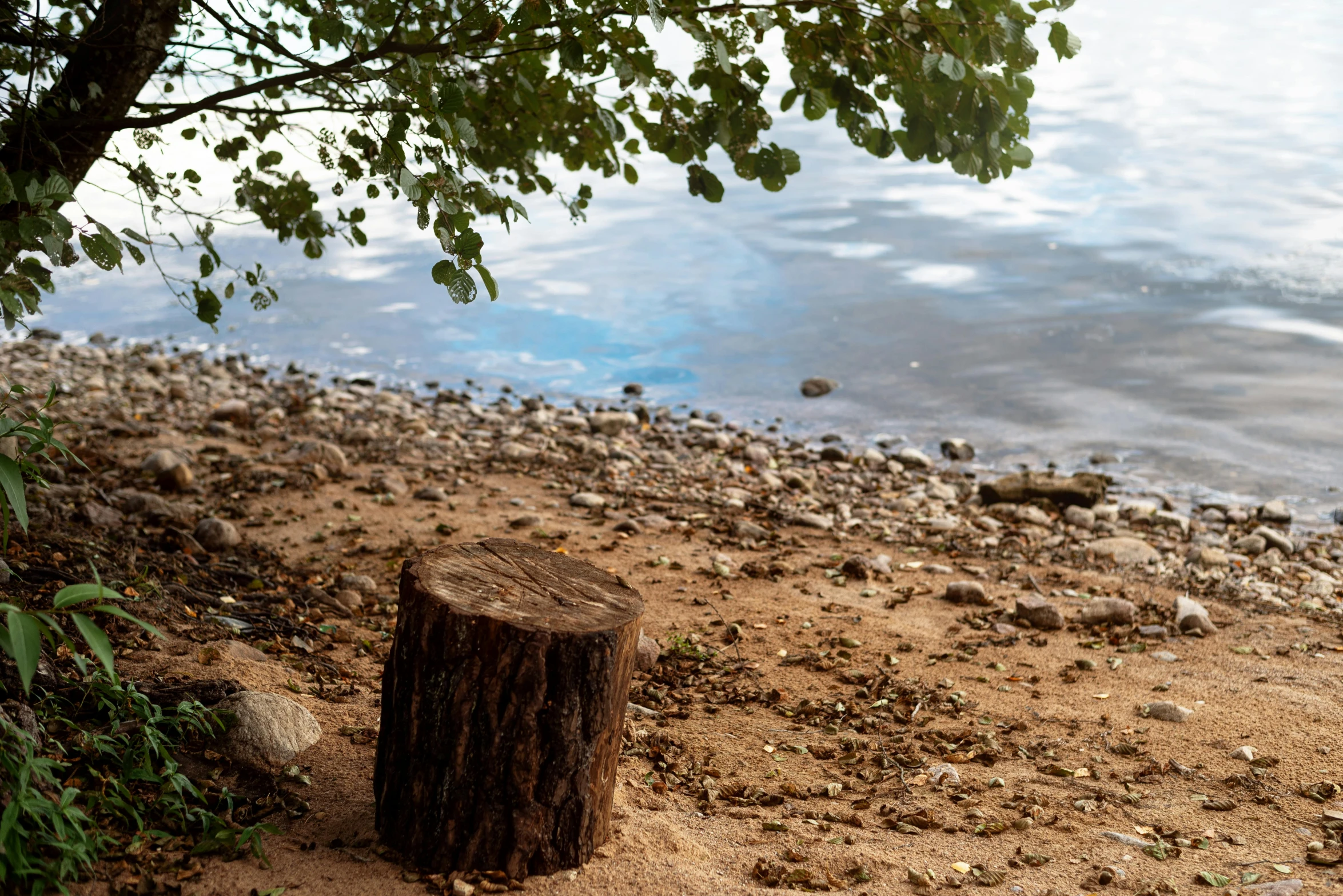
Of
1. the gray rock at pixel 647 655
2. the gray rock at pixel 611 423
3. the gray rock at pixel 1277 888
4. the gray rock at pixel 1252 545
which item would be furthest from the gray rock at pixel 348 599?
the gray rock at pixel 1252 545

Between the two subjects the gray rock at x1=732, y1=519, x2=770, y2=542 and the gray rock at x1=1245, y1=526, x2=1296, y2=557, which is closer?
the gray rock at x1=732, y1=519, x2=770, y2=542

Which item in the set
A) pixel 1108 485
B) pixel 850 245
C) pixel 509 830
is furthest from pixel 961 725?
pixel 850 245

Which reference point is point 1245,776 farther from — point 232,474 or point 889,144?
point 232,474

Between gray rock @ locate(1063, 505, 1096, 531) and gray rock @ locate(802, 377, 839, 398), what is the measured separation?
122 inches

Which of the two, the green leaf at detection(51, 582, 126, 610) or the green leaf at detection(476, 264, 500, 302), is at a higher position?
the green leaf at detection(476, 264, 500, 302)

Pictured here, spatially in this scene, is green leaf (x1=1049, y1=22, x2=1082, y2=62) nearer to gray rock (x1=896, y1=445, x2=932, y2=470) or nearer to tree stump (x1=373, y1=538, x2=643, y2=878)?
tree stump (x1=373, y1=538, x2=643, y2=878)

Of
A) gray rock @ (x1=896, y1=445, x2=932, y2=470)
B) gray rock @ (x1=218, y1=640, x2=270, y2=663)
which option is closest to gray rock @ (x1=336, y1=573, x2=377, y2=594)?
gray rock @ (x1=218, y1=640, x2=270, y2=663)

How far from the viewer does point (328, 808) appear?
2.81 metres

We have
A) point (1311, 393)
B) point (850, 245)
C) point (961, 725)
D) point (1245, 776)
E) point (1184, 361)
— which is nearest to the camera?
point (1245, 776)

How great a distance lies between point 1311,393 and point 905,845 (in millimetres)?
7710

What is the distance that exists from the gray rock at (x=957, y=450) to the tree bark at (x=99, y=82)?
5.94 meters

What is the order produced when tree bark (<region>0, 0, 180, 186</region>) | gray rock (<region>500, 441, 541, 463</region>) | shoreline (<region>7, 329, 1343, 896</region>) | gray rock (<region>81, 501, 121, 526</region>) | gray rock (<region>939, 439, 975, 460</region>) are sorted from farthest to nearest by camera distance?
gray rock (<region>939, 439, 975, 460</region>)
gray rock (<region>500, 441, 541, 463</region>)
gray rock (<region>81, 501, 121, 526</region>)
tree bark (<region>0, 0, 180, 186</region>)
shoreline (<region>7, 329, 1343, 896</region>)

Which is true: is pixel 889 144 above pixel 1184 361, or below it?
above

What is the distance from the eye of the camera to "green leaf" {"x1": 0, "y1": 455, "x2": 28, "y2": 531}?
78.0 inches
